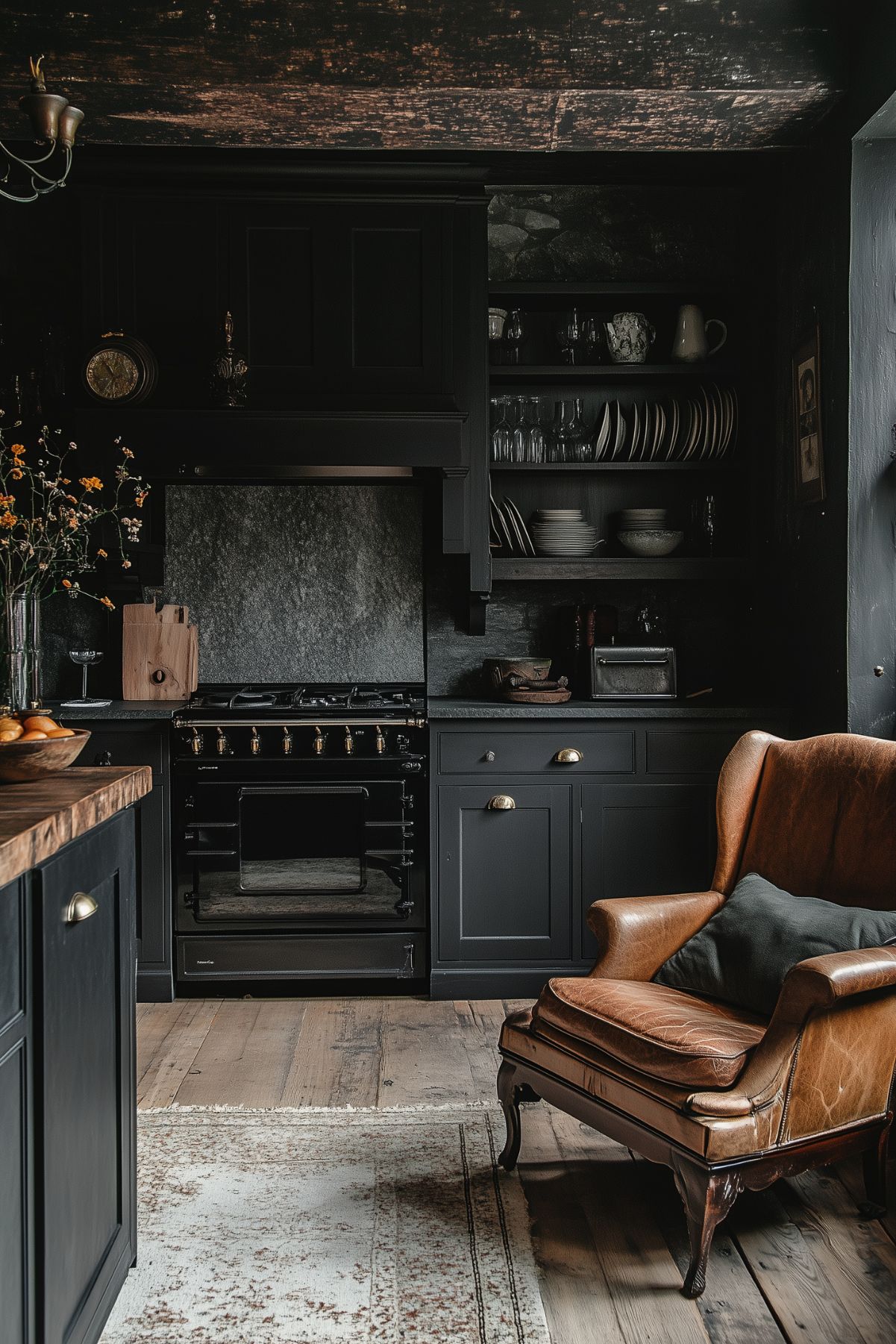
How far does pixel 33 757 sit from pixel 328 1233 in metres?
1.19

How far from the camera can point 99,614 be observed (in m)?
4.22

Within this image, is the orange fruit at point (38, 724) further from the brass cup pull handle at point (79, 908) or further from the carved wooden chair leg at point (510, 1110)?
the carved wooden chair leg at point (510, 1110)

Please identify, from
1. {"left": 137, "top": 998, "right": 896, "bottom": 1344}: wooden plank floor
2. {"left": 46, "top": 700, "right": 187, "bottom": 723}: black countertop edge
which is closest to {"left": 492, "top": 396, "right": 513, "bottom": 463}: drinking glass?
{"left": 46, "top": 700, "right": 187, "bottom": 723}: black countertop edge

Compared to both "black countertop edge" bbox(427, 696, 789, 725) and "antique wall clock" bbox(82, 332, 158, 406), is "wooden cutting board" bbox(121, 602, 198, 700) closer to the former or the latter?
"antique wall clock" bbox(82, 332, 158, 406)

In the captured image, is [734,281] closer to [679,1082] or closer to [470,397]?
[470,397]

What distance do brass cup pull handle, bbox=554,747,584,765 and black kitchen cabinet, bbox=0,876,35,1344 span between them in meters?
2.39

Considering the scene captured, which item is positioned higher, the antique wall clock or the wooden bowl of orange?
the antique wall clock

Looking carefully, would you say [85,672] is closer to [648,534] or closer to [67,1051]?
[648,534]

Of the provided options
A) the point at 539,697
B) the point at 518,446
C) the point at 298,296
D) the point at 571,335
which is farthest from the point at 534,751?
the point at 298,296

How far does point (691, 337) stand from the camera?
3.96m

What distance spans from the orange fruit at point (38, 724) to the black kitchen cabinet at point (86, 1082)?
0.64 feet

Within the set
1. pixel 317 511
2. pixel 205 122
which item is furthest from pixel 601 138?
pixel 317 511

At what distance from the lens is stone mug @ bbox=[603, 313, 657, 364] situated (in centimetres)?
398

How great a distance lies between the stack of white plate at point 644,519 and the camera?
13.2 feet
